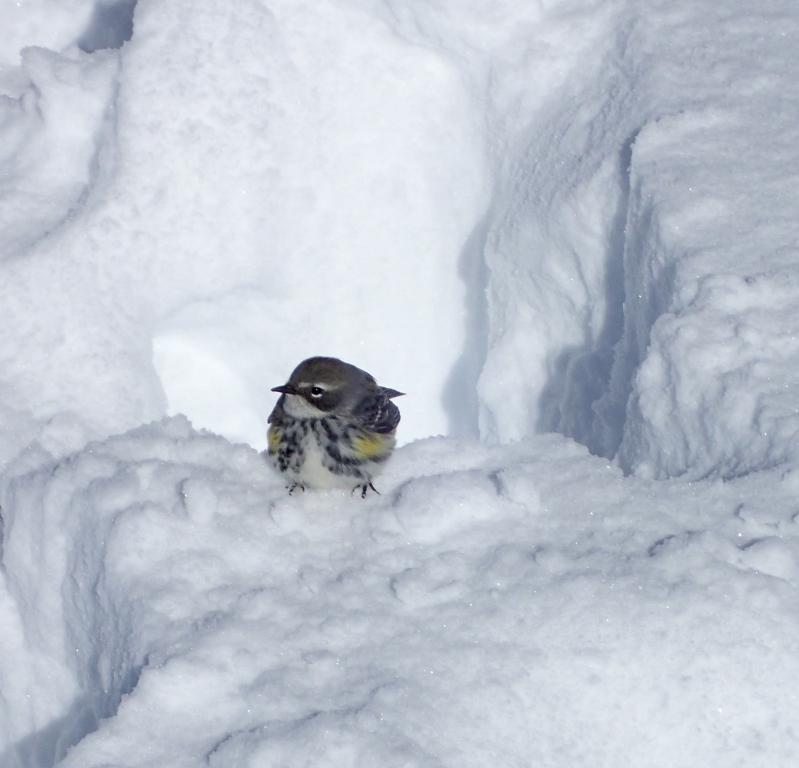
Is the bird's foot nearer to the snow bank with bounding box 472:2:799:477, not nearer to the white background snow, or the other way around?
the white background snow

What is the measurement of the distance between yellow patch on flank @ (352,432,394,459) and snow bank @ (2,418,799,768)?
0.51 feet

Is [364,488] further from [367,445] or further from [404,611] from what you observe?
[404,611]

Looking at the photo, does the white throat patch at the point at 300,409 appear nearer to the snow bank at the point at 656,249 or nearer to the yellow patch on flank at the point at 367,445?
the yellow patch on flank at the point at 367,445

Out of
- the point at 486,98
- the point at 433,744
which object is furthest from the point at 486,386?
the point at 433,744

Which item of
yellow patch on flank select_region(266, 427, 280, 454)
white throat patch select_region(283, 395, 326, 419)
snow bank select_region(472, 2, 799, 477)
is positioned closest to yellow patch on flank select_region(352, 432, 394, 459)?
white throat patch select_region(283, 395, 326, 419)

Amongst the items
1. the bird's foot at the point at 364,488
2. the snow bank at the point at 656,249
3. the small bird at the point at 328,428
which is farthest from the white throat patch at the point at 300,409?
the snow bank at the point at 656,249

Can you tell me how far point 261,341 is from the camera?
473cm

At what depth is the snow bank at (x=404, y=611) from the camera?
2.03 meters

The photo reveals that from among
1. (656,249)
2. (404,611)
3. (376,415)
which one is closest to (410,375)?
(656,249)

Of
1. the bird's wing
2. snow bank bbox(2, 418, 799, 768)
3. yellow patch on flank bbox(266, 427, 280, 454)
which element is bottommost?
snow bank bbox(2, 418, 799, 768)

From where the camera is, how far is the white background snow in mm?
2107

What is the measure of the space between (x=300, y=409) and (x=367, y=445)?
0.23 meters

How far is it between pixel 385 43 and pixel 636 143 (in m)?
1.52

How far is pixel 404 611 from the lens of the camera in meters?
2.35
